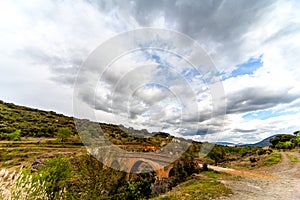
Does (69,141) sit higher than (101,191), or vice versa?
(69,141)

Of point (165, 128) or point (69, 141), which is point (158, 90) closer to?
point (165, 128)

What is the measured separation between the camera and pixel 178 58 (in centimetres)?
1536

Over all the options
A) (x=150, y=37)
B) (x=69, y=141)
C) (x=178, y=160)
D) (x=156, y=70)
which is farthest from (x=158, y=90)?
(x=69, y=141)

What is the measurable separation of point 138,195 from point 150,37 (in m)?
10.3

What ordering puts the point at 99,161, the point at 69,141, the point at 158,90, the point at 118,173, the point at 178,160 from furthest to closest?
1. the point at 69,141
2. the point at 178,160
3. the point at 158,90
4. the point at 118,173
5. the point at 99,161

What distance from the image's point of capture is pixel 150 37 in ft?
50.2

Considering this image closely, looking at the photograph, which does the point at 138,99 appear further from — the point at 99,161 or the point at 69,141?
the point at 69,141

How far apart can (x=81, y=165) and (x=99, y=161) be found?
37.0 inches

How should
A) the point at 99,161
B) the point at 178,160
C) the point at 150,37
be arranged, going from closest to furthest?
the point at 99,161, the point at 150,37, the point at 178,160

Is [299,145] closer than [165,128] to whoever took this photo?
No

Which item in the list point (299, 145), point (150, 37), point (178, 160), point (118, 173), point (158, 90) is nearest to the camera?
point (118, 173)

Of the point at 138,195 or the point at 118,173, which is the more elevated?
the point at 118,173

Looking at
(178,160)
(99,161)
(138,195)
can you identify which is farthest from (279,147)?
(99,161)

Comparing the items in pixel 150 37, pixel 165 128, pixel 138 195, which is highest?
pixel 150 37
